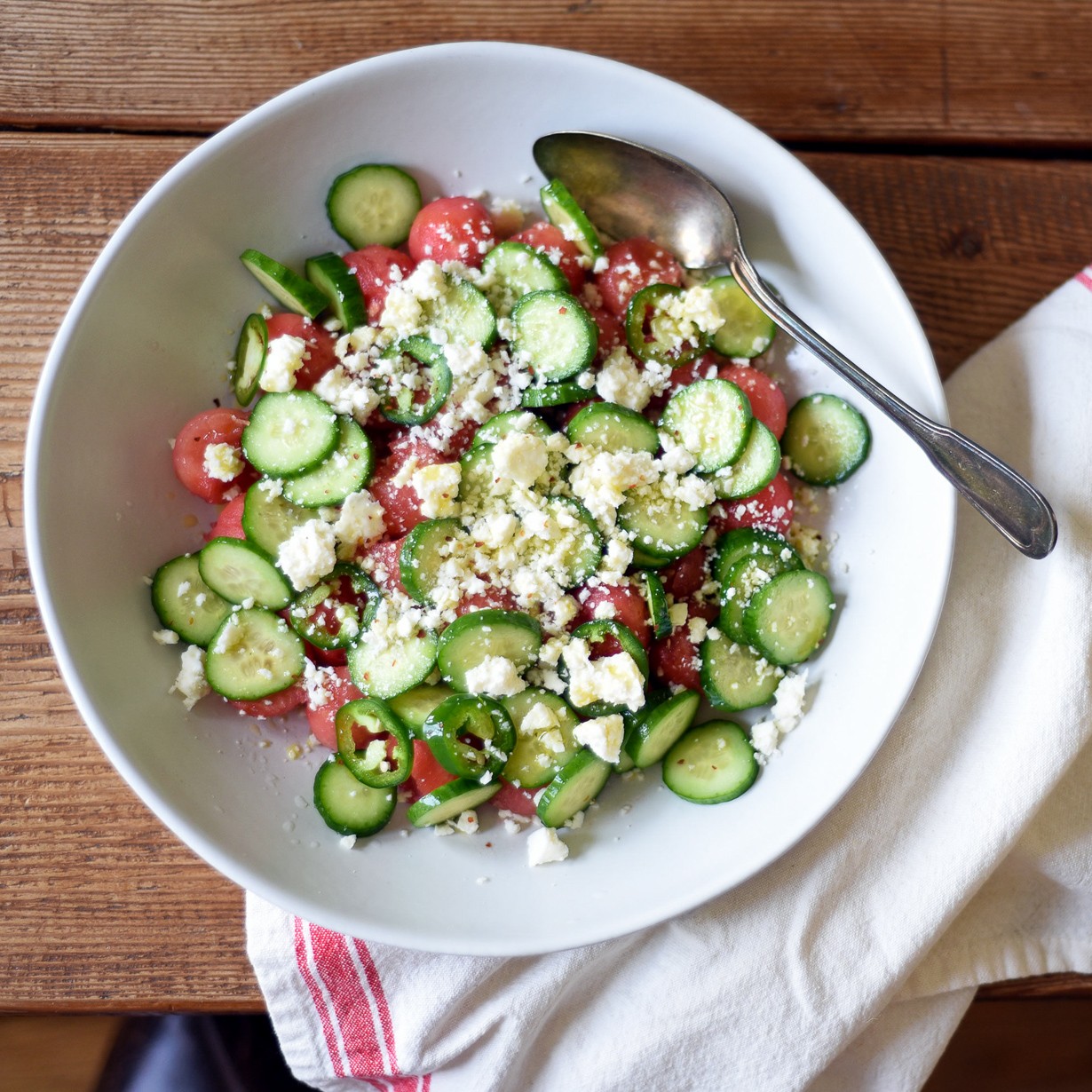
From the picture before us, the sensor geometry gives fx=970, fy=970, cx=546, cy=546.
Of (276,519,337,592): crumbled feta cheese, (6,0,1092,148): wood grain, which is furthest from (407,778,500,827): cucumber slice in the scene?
(6,0,1092,148): wood grain

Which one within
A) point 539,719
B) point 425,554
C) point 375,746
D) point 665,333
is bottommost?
point 375,746

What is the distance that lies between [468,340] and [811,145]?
1.02 metres

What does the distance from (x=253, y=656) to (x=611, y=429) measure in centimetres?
81

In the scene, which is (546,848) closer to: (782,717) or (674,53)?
(782,717)

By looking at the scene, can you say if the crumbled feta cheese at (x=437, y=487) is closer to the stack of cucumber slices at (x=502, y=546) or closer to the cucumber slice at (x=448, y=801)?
the stack of cucumber slices at (x=502, y=546)

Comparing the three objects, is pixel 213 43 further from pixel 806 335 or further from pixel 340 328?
pixel 806 335

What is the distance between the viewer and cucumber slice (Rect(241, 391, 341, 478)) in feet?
6.03

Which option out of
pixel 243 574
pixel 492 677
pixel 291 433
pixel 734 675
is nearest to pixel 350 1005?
pixel 492 677

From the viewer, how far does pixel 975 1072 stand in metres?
2.79

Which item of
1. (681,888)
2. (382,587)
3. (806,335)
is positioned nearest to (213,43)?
(382,587)

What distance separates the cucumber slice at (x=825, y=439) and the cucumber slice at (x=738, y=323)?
0.52 ft

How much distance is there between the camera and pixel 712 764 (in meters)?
1.93

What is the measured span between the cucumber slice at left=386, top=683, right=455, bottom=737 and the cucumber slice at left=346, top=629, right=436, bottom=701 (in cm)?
5

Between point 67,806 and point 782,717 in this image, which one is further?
point 67,806
